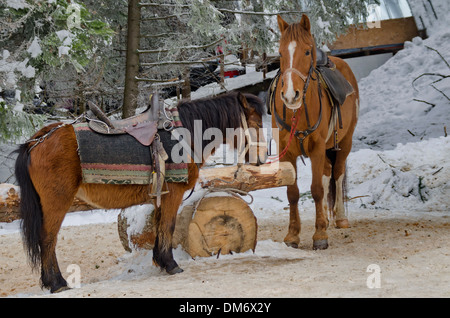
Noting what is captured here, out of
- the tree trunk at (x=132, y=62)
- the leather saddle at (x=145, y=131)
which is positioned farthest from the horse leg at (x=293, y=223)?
the tree trunk at (x=132, y=62)

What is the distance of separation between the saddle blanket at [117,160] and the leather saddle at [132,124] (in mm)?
52

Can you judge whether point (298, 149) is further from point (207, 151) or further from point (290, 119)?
point (207, 151)

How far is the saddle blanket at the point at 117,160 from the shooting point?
14.9 feet

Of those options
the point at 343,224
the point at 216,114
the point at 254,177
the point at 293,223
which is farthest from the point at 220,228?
the point at 343,224

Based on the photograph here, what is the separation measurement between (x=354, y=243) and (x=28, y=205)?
396cm

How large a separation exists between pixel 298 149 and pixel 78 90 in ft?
19.4

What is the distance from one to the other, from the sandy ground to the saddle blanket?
972 mm

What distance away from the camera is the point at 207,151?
16.5ft

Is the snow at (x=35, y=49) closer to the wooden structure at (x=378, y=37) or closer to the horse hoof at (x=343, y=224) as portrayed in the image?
the horse hoof at (x=343, y=224)

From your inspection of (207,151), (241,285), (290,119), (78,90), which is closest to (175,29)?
(78,90)

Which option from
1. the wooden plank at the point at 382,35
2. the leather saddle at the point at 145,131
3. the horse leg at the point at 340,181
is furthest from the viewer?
the wooden plank at the point at 382,35

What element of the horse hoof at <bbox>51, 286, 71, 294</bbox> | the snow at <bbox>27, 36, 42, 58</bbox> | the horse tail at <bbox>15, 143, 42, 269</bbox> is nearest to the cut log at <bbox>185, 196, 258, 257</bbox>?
the horse hoof at <bbox>51, 286, 71, 294</bbox>

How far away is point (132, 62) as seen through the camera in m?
9.39

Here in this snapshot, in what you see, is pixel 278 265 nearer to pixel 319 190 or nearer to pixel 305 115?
pixel 319 190
